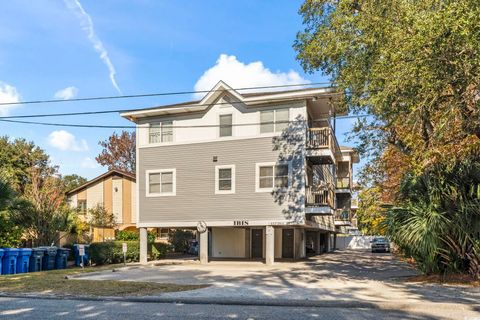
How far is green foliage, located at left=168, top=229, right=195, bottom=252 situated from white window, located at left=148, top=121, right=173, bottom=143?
36.0 ft

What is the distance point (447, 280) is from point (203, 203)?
45.0 feet

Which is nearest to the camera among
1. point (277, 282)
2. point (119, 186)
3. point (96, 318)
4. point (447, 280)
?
point (96, 318)

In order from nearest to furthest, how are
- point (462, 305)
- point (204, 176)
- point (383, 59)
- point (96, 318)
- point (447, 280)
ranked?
point (96, 318) → point (462, 305) → point (383, 59) → point (447, 280) → point (204, 176)

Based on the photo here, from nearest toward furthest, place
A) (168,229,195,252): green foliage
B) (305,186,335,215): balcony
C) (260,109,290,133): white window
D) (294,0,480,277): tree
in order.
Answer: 1. (294,0,480,277): tree
2. (305,186,335,215): balcony
3. (260,109,290,133): white window
4. (168,229,195,252): green foliage

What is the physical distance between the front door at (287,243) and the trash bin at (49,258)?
43.6ft

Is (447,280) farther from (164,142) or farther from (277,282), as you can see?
(164,142)

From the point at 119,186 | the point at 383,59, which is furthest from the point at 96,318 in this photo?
the point at 119,186

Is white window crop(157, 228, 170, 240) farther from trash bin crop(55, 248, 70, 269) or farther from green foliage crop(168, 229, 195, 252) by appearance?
trash bin crop(55, 248, 70, 269)

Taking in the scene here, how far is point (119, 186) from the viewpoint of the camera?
127 ft

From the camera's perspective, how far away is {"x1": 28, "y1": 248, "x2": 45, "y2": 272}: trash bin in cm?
2044

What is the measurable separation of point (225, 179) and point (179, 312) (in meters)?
15.1

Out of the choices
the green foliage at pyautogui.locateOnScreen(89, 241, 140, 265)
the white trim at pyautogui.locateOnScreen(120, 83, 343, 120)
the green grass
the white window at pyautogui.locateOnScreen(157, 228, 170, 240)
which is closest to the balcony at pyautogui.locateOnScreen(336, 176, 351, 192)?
the white window at pyautogui.locateOnScreen(157, 228, 170, 240)

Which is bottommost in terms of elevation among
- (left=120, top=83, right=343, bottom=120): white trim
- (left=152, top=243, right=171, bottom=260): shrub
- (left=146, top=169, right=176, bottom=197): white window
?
(left=152, top=243, right=171, bottom=260): shrub

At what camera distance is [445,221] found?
13344 millimetres
